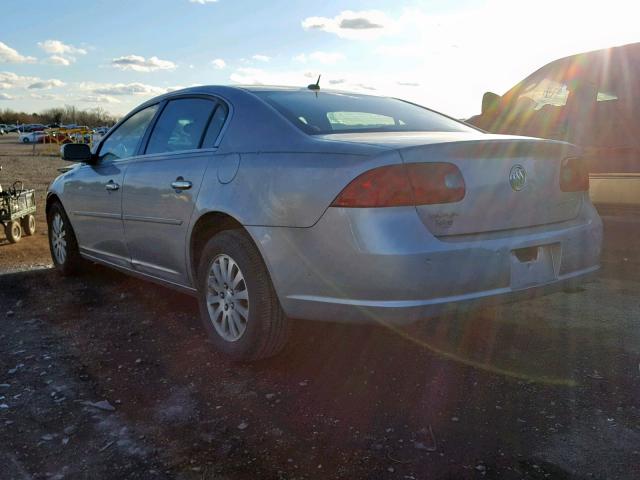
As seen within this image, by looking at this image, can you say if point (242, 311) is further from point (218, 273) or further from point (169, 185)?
point (169, 185)

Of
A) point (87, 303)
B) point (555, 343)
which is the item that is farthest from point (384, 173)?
point (87, 303)

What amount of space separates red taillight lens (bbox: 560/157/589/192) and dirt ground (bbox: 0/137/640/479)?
914 millimetres

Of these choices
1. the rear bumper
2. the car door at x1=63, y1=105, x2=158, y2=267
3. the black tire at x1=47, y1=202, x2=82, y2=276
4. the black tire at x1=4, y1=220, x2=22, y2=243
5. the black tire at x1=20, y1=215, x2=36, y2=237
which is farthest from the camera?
the black tire at x1=20, y1=215, x2=36, y2=237

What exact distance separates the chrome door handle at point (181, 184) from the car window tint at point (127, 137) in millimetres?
942

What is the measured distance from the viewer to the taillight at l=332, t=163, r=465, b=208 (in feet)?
9.09

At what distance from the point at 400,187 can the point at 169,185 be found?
67.5 inches

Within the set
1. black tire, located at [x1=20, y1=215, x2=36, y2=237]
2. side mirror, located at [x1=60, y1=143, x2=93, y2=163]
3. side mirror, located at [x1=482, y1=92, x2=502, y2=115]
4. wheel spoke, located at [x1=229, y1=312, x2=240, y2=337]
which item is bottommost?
black tire, located at [x1=20, y1=215, x2=36, y2=237]

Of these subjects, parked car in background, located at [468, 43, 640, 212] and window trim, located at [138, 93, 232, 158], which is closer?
window trim, located at [138, 93, 232, 158]

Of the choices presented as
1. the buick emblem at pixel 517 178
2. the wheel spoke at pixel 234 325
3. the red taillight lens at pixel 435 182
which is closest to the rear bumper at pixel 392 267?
the red taillight lens at pixel 435 182

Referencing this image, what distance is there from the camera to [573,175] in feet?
11.2

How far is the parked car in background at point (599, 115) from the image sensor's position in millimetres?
5277

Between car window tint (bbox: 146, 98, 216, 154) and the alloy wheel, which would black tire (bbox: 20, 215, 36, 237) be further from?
car window tint (bbox: 146, 98, 216, 154)

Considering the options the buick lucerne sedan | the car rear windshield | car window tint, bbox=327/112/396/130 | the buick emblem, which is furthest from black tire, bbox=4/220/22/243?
the buick emblem

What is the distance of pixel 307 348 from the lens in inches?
147
